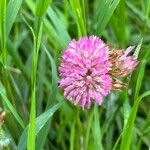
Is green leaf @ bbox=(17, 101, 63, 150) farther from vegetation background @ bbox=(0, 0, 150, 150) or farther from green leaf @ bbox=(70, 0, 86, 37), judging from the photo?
green leaf @ bbox=(70, 0, 86, 37)

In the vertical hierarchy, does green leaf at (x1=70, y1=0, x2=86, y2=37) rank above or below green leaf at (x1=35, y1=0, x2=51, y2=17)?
below

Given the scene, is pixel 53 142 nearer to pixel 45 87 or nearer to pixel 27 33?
pixel 45 87

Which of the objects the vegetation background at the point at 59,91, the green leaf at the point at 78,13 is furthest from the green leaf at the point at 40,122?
the green leaf at the point at 78,13

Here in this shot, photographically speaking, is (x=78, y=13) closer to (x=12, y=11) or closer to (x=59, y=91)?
(x=12, y=11)

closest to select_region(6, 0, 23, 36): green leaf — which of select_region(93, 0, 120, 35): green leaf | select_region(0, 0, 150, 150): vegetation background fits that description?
select_region(0, 0, 150, 150): vegetation background

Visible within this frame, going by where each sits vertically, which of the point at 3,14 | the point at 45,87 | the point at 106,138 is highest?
the point at 3,14

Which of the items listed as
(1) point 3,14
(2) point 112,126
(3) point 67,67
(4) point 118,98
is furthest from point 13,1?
(2) point 112,126

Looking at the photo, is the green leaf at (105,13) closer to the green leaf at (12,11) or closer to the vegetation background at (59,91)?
the vegetation background at (59,91)

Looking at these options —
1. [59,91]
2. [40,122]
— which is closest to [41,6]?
[40,122]
